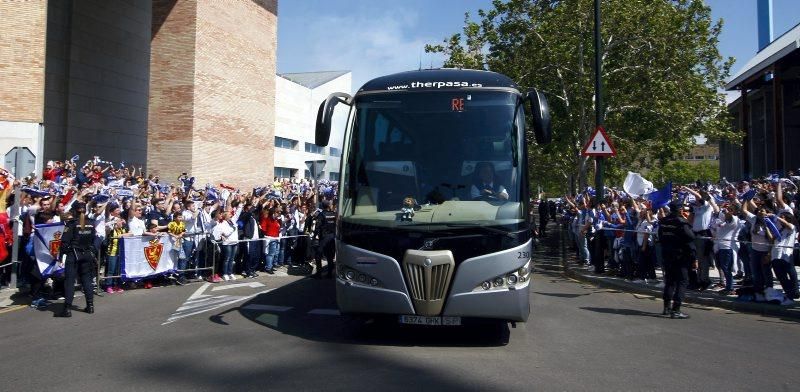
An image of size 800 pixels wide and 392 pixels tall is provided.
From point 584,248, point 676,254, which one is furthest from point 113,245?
point 584,248

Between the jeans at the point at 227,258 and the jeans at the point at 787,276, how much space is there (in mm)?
10912

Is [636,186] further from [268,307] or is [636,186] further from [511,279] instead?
[268,307]

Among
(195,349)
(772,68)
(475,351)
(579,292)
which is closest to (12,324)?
(195,349)

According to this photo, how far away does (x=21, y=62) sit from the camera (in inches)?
793

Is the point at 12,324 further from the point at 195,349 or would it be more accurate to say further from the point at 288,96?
the point at 288,96

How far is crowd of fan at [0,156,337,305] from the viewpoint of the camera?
36.6 feet

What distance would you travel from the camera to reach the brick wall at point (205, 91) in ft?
83.9

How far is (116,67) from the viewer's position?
31.2 metres

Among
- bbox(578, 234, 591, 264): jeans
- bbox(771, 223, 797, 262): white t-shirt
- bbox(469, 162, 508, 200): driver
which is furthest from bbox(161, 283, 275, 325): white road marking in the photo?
bbox(578, 234, 591, 264): jeans

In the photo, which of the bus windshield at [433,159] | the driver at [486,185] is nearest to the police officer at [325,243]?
the bus windshield at [433,159]

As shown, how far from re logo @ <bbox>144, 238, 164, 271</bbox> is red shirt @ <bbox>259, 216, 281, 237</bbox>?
3429mm

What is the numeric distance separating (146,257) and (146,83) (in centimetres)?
2383

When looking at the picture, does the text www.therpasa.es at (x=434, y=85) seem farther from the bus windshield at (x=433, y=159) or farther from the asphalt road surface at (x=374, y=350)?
the asphalt road surface at (x=374, y=350)

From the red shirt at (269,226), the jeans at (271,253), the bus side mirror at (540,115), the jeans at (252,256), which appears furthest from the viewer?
the red shirt at (269,226)
